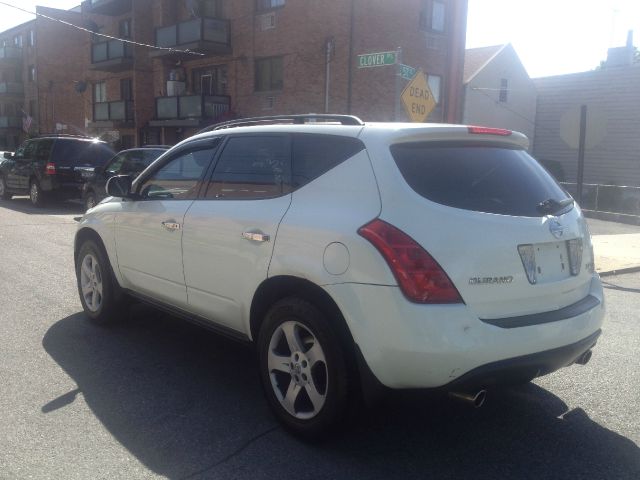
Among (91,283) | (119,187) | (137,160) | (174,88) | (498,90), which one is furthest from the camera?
(498,90)

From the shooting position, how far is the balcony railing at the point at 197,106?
24922 millimetres

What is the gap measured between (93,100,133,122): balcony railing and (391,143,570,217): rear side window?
1150 inches

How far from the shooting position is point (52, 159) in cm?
1586

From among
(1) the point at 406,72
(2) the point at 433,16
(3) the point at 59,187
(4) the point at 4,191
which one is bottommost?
(4) the point at 4,191

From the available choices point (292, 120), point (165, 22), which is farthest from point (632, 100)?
point (292, 120)

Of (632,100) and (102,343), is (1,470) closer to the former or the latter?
(102,343)

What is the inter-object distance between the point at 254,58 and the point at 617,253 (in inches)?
662

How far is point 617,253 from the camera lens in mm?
11469

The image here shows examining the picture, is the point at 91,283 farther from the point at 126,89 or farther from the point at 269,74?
the point at 126,89

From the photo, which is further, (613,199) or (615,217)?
(613,199)

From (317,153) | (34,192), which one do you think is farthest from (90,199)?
(317,153)

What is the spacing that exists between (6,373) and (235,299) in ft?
6.00

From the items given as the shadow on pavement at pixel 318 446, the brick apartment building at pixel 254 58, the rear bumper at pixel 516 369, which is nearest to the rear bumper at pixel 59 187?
the brick apartment building at pixel 254 58

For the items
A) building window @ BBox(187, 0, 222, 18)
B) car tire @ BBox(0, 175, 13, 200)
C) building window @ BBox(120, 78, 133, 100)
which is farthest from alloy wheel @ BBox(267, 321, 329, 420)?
building window @ BBox(120, 78, 133, 100)
